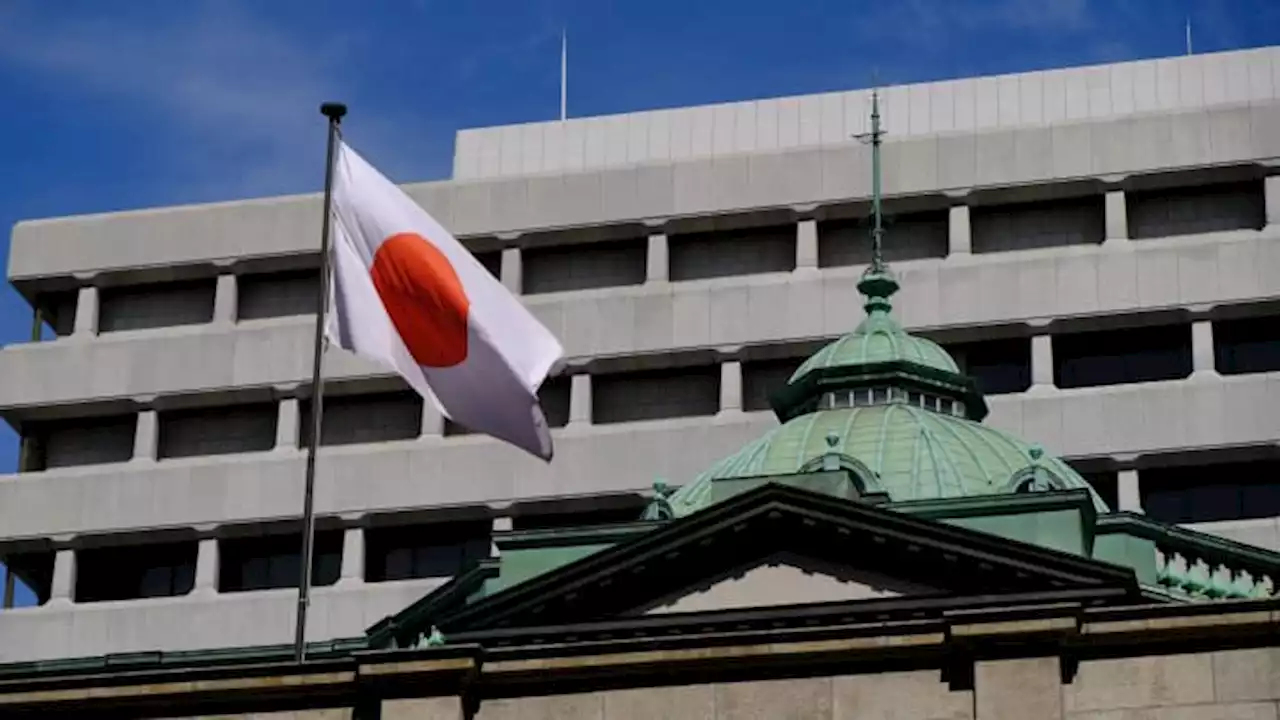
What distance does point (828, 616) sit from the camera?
54438 mm

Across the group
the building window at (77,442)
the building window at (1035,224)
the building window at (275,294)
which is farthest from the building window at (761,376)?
the building window at (77,442)

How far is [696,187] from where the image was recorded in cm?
9169

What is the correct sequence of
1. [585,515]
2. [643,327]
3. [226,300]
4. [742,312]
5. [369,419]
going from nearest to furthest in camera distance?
1. [585,515]
2. [742,312]
3. [643,327]
4. [369,419]
5. [226,300]

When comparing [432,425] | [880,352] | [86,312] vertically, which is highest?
[86,312]

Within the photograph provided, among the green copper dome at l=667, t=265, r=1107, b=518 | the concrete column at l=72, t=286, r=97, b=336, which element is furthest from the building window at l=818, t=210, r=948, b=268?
the concrete column at l=72, t=286, r=97, b=336

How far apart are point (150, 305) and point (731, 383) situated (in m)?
18.4

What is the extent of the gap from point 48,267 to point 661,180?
726 inches

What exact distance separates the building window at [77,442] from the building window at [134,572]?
2.99m

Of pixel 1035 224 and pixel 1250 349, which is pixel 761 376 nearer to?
pixel 1035 224

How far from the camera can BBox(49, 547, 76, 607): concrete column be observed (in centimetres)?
9312

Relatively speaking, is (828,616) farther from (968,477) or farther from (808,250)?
(808,250)

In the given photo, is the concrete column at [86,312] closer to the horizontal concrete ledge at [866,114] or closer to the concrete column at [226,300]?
the concrete column at [226,300]

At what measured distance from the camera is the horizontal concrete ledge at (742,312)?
86500 millimetres

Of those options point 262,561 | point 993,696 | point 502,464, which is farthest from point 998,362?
point 993,696
